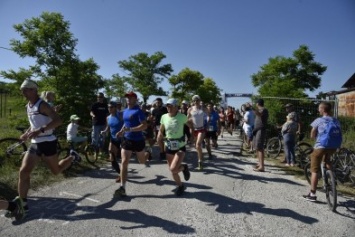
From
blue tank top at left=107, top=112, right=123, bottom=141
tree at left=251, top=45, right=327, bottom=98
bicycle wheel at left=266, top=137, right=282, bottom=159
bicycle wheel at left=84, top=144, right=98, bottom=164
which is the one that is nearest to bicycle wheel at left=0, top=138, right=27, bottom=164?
bicycle wheel at left=84, top=144, right=98, bottom=164

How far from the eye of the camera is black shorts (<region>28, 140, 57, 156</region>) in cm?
458

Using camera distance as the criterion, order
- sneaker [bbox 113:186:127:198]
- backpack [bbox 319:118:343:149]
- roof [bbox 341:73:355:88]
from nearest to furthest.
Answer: backpack [bbox 319:118:343:149] → sneaker [bbox 113:186:127:198] → roof [bbox 341:73:355:88]

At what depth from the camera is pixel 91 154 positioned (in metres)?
8.77

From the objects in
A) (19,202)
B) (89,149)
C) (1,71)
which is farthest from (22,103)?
(19,202)

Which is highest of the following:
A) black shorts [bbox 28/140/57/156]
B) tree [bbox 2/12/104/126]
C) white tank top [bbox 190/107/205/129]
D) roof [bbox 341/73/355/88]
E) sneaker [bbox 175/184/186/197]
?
roof [bbox 341/73/355/88]

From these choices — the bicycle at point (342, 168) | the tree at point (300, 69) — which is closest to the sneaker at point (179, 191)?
the bicycle at point (342, 168)

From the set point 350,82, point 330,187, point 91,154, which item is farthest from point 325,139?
point 350,82

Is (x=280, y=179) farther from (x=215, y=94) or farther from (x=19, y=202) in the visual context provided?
(x=215, y=94)

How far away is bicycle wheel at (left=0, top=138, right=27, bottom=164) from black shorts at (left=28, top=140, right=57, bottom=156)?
3.11 metres

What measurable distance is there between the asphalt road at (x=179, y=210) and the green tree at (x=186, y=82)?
41612 mm

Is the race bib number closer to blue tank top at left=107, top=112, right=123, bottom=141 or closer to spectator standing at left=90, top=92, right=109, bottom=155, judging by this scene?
blue tank top at left=107, top=112, right=123, bottom=141

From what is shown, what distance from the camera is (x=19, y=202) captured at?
440cm

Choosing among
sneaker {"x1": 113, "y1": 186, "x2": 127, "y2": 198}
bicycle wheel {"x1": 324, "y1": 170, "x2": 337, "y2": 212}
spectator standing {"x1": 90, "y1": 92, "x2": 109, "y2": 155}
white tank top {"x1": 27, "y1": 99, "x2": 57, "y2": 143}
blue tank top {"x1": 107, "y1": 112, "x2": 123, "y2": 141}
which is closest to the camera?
white tank top {"x1": 27, "y1": 99, "x2": 57, "y2": 143}

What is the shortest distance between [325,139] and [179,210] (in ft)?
9.39
